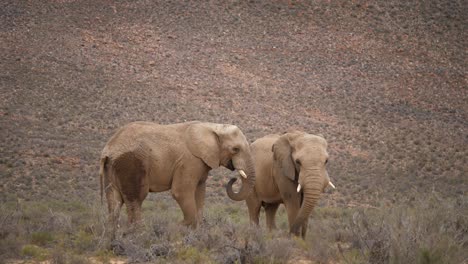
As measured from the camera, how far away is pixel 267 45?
44.6m

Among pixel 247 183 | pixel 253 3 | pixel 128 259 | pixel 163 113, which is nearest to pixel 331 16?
pixel 253 3

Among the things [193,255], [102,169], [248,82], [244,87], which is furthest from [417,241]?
[248,82]

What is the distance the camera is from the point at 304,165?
13336mm

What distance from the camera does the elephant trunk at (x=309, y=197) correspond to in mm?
12844

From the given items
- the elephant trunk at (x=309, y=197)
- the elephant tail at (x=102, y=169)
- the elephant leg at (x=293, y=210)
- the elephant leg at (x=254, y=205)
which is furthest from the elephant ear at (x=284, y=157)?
the elephant tail at (x=102, y=169)

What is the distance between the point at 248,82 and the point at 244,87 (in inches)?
27.0

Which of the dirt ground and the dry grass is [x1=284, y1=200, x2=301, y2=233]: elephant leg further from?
the dirt ground

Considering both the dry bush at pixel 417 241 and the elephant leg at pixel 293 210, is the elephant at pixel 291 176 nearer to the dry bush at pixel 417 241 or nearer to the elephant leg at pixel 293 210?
the elephant leg at pixel 293 210

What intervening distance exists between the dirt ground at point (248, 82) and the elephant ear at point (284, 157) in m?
10.7

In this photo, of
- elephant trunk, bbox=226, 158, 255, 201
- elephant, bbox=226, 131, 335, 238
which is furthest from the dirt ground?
elephant trunk, bbox=226, 158, 255, 201

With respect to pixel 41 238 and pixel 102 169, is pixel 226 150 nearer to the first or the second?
pixel 102 169

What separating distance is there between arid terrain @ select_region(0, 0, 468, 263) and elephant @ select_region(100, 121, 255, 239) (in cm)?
111

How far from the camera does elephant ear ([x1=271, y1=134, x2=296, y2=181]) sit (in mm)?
14070

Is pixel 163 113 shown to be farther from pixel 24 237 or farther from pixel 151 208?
pixel 24 237
